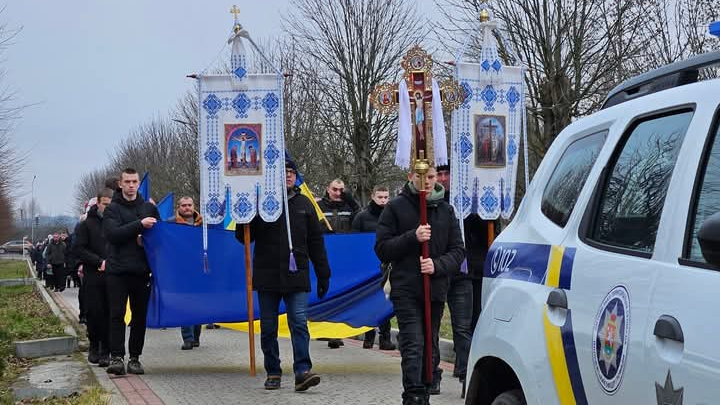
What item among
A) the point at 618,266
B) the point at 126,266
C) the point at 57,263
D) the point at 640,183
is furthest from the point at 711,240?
the point at 57,263

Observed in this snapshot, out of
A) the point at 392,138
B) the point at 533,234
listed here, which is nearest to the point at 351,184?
the point at 392,138

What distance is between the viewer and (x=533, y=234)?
4.40 m

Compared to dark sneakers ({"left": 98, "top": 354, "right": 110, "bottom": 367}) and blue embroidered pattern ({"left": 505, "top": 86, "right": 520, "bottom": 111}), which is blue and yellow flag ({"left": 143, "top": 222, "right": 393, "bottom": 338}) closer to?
dark sneakers ({"left": 98, "top": 354, "right": 110, "bottom": 367})

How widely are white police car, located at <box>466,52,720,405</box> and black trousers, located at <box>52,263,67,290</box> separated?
32998 mm

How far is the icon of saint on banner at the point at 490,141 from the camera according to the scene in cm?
975

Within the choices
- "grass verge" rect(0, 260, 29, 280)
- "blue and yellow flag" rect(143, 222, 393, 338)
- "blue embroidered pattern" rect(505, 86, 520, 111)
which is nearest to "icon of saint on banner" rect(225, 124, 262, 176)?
"blue and yellow flag" rect(143, 222, 393, 338)

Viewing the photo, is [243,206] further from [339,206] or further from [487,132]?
[339,206]

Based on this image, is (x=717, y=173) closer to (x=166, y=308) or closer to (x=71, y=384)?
(x=71, y=384)

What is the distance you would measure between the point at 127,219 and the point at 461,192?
343cm

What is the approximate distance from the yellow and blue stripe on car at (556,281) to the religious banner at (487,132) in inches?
195

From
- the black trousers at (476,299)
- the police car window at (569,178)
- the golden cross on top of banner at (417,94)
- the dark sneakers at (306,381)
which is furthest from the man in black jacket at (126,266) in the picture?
the police car window at (569,178)

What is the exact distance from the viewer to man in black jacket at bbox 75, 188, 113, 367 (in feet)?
36.6

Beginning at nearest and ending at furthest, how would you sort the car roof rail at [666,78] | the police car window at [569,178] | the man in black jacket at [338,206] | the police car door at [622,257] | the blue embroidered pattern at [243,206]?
1. the police car door at [622,257]
2. the car roof rail at [666,78]
3. the police car window at [569,178]
4. the blue embroidered pattern at [243,206]
5. the man in black jacket at [338,206]

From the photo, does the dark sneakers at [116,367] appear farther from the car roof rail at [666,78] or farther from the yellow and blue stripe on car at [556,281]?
the car roof rail at [666,78]
